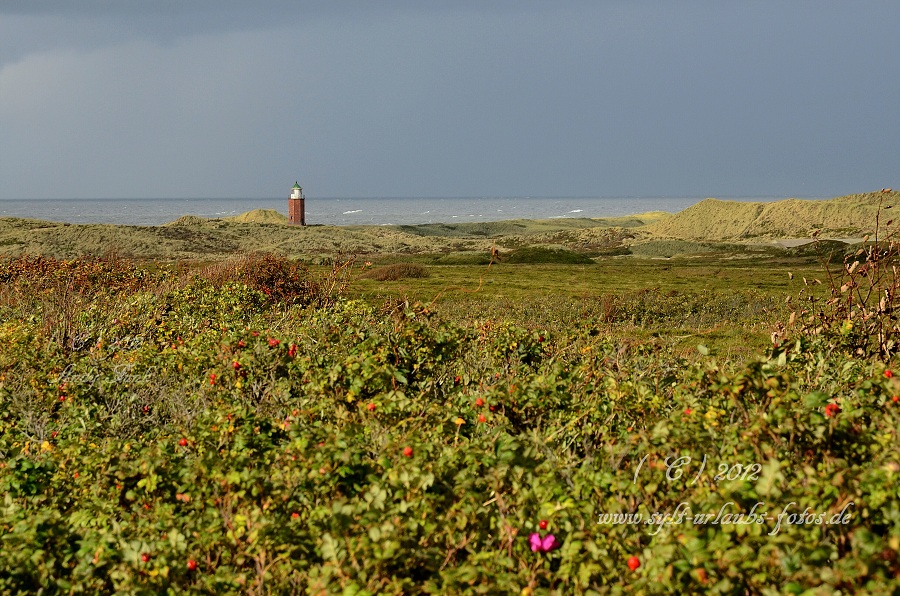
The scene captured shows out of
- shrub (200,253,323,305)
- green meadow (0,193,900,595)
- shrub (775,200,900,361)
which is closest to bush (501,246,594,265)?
shrub (200,253,323,305)

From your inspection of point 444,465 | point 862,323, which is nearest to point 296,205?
point 862,323

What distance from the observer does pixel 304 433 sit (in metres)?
4.70

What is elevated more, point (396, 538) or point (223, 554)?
point (396, 538)

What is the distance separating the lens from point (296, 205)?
89.9 m

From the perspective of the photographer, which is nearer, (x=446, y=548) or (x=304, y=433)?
(x=446, y=548)

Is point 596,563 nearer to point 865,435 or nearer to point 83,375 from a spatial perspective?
point 865,435

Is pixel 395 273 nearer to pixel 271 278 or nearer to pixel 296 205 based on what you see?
pixel 271 278

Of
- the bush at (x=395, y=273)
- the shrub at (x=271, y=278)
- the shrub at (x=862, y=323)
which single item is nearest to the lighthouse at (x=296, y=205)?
the bush at (x=395, y=273)

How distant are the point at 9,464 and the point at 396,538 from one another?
2.86 meters

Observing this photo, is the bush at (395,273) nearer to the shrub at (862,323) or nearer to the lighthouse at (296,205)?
the shrub at (862,323)

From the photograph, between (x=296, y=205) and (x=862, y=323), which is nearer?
(x=862, y=323)

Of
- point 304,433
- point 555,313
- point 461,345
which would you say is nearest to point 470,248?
point 555,313

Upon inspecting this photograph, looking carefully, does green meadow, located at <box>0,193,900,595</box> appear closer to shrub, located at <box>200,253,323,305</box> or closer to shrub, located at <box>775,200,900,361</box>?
shrub, located at <box>775,200,900,361</box>

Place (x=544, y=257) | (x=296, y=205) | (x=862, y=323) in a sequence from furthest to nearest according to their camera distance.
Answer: (x=296, y=205) < (x=544, y=257) < (x=862, y=323)
